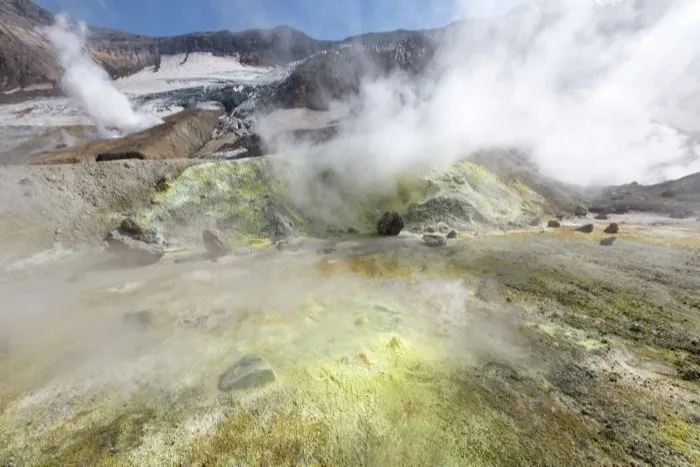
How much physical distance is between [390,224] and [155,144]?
29.4 meters

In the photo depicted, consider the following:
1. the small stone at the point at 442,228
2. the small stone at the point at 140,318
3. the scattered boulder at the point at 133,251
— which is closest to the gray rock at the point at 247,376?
the small stone at the point at 140,318

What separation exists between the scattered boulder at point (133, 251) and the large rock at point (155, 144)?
Answer: 16.5 m

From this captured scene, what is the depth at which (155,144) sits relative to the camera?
3666 cm

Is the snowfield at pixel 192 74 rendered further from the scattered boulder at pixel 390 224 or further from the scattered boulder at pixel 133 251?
the scattered boulder at pixel 133 251

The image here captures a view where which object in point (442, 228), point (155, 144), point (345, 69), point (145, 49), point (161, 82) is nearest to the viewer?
point (442, 228)

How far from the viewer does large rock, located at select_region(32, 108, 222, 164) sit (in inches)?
1198

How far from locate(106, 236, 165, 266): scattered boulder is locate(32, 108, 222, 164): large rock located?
16465mm

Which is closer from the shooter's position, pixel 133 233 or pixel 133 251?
pixel 133 251

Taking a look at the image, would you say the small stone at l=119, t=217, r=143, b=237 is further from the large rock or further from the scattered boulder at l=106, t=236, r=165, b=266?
the large rock

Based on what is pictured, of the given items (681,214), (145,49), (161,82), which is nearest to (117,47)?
(145,49)

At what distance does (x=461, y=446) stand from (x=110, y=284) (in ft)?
37.8

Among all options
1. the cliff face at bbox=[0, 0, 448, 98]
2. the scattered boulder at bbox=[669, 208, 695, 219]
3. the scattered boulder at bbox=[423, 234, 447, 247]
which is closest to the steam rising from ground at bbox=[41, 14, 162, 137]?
the cliff face at bbox=[0, 0, 448, 98]

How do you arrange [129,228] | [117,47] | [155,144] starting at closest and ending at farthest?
[129,228], [155,144], [117,47]

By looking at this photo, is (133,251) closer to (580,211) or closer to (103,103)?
(580,211)
